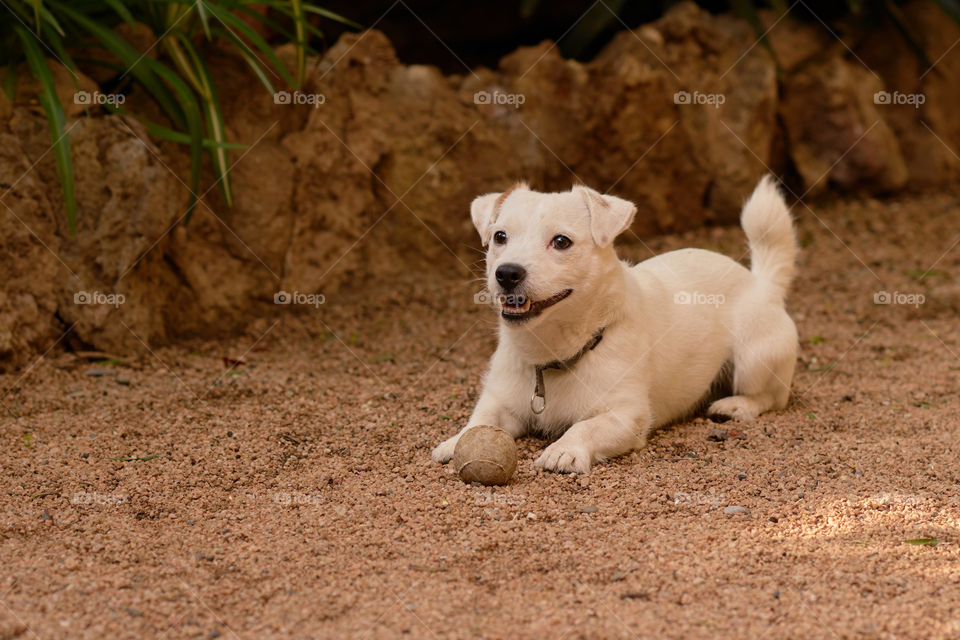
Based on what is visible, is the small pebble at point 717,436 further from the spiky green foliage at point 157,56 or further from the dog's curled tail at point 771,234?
the spiky green foliage at point 157,56

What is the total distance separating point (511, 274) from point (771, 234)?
1954mm

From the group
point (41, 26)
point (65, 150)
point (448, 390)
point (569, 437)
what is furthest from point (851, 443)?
point (41, 26)

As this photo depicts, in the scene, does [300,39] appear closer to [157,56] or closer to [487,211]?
[157,56]

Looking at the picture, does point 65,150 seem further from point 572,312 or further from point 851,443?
point 851,443

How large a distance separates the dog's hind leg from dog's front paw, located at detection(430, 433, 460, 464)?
1458mm

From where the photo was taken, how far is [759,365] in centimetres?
478

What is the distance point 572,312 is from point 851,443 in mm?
1399

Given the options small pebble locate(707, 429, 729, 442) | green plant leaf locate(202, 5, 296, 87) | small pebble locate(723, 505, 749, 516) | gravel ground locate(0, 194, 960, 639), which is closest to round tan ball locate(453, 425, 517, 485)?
gravel ground locate(0, 194, 960, 639)

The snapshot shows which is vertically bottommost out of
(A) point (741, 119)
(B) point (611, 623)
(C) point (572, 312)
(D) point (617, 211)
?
(B) point (611, 623)

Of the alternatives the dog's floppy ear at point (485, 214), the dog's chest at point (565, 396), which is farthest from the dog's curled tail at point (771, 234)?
the dog's floppy ear at point (485, 214)

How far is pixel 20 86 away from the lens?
526cm

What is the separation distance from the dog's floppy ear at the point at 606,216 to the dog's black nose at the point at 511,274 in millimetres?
434

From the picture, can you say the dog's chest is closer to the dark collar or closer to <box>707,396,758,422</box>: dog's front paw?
the dark collar

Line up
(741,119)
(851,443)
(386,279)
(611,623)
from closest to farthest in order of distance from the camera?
(611,623)
(851,443)
(386,279)
(741,119)
